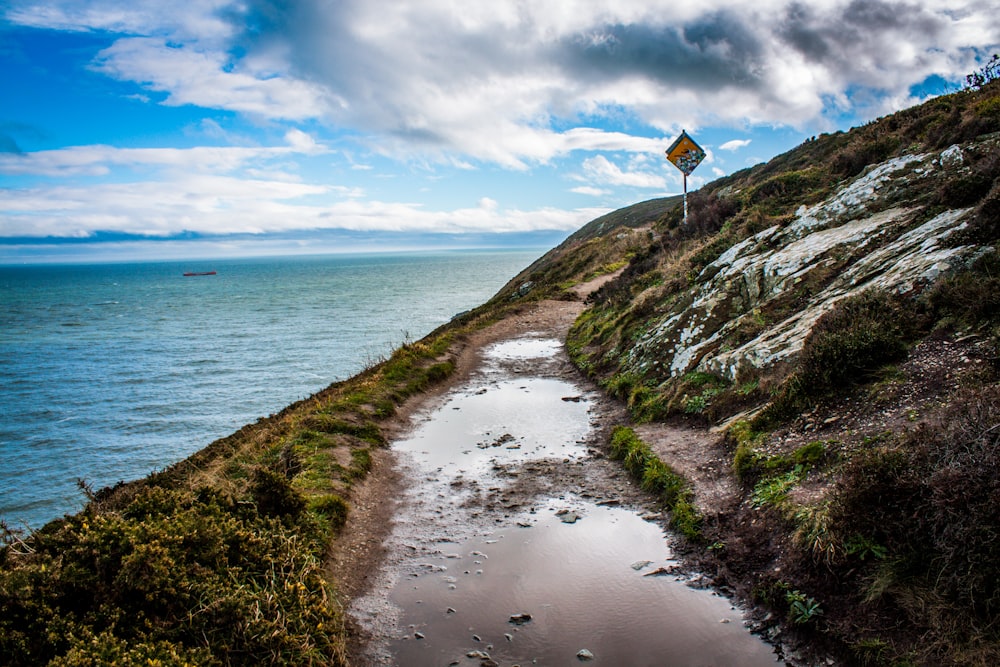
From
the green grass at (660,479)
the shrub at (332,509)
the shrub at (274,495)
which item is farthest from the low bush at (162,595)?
the green grass at (660,479)

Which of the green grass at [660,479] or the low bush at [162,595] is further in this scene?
the green grass at [660,479]

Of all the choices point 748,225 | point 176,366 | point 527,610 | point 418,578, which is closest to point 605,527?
point 527,610

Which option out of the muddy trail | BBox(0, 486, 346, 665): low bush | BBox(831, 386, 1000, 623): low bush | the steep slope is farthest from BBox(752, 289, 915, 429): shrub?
BBox(0, 486, 346, 665): low bush

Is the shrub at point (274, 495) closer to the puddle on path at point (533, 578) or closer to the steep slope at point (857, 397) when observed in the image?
the puddle on path at point (533, 578)

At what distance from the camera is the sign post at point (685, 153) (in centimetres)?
2509

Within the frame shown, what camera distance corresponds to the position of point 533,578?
7.73m

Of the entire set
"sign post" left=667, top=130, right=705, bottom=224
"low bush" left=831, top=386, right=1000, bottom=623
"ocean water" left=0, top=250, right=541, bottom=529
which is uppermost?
"sign post" left=667, top=130, right=705, bottom=224

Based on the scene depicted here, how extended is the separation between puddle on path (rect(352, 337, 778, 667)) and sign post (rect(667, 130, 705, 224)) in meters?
17.1

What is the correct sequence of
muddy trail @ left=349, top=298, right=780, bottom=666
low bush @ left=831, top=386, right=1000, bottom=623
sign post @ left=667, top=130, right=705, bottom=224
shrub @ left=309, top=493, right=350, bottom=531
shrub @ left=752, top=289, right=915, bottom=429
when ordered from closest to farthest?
low bush @ left=831, top=386, right=1000, bottom=623 < muddy trail @ left=349, top=298, right=780, bottom=666 < shrub @ left=752, top=289, right=915, bottom=429 < shrub @ left=309, top=493, right=350, bottom=531 < sign post @ left=667, top=130, right=705, bottom=224

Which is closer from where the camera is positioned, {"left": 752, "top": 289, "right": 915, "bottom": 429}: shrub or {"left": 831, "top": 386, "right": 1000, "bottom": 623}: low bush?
{"left": 831, "top": 386, "right": 1000, "bottom": 623}: low bush

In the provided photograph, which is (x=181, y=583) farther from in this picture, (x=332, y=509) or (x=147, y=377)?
(x=147, y=377)

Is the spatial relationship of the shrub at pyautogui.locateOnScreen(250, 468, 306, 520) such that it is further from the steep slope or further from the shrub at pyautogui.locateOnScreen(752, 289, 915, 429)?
the shrub at pyautogui.locateOnScreen(752, 289, 915, 429)

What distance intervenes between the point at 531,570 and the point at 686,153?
74.3 ft

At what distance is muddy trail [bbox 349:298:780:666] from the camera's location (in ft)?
20.8
